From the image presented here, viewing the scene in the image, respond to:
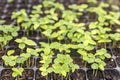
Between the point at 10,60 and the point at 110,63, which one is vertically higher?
the point at 10,60

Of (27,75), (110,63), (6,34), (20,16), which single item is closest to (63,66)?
(27,75)

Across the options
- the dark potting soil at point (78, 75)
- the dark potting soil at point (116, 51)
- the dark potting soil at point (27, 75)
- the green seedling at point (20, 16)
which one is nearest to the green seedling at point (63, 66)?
the dark potting soil at point (78, 75)

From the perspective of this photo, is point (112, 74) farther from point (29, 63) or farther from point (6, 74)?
point (6, 74)

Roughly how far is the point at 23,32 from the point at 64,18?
0.37 m

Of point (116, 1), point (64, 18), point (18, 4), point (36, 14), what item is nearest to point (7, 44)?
point (36, 14)

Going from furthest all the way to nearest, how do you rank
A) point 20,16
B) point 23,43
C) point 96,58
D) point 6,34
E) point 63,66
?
point 20,16 → point 6,34 → point 23,43 → point 96,58 → point 63,66

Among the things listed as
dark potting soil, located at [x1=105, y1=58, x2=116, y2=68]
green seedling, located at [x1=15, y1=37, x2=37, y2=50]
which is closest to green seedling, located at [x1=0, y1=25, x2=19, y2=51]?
green seedling, located at [x1=15, y1=37, x2=37, y2=50]

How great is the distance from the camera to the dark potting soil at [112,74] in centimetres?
172

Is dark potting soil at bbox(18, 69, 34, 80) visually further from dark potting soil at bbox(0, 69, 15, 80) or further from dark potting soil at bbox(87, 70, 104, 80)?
dark potting soil at bbox(87, 70, 104, 80)

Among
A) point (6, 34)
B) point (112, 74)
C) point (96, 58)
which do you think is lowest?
point (112, 74)

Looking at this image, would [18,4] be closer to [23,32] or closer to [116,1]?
[23,32]

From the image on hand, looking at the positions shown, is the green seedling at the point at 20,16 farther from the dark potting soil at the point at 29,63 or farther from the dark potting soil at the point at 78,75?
the dark potting soil at the point at 78,75

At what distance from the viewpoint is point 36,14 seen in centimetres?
221

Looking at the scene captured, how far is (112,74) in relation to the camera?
1.75 meters
